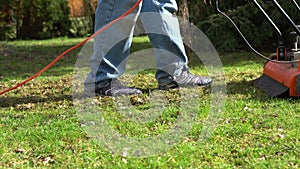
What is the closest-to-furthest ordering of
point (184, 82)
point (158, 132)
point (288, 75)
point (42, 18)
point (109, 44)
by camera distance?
point (158, 132) → point (288, 75) → point (109, 44) → point (184, 82) → point (42, 18)

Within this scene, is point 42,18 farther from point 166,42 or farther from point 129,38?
point 166,42

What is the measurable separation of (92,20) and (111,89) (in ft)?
22.9

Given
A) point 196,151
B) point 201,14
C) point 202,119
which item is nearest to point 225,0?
point 201,14

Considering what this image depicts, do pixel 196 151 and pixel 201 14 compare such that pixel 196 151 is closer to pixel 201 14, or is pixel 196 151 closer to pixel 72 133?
pixel 72 133

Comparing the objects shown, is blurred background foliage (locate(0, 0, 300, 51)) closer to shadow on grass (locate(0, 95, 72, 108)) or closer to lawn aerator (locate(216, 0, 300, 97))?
lawn aerator (locate(216, 0, 300, 97))

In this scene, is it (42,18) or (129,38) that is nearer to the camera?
(129,38)

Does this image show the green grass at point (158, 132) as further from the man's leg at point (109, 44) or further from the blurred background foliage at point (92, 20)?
the blurred background foliage at point (92, 20)

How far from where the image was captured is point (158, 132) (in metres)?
2.70

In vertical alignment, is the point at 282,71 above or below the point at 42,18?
above

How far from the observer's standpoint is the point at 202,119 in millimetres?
2885

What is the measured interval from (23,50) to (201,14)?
2.85 metres

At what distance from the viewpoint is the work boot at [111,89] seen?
3.51 m

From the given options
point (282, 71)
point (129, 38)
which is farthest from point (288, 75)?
point (129, 38)

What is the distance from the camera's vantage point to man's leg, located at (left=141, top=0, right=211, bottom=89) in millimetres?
3537
